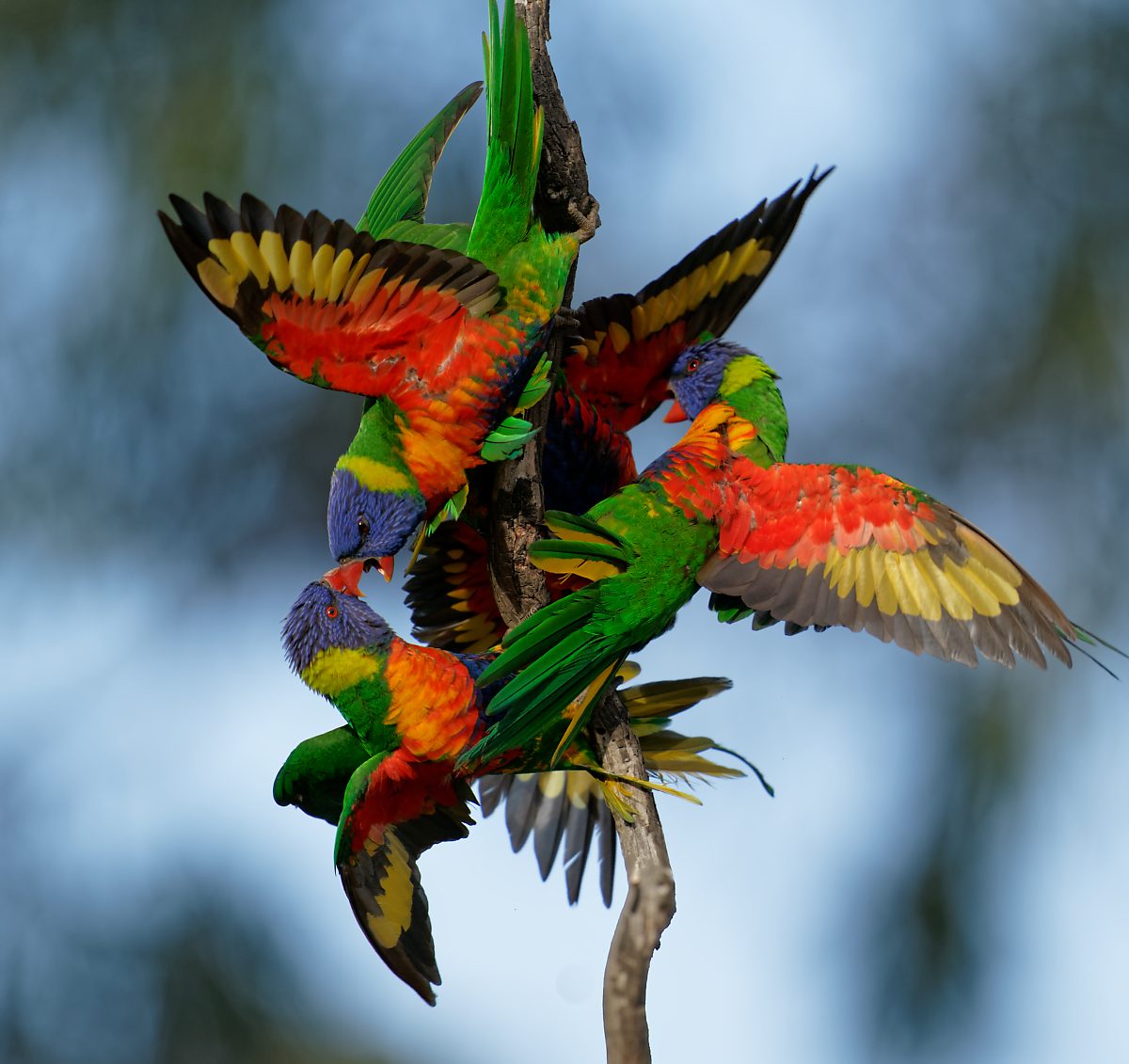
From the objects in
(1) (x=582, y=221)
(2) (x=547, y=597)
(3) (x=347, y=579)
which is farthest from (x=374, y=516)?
(1) (x=582, y=221)

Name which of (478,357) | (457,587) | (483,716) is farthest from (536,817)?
(478,357)

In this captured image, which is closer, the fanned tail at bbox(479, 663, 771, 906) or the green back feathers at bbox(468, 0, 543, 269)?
the green back feathers at bbox(468, 0, 543, 269)

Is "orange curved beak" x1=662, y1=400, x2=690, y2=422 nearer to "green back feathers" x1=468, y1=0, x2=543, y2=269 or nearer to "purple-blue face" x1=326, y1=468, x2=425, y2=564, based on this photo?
"green back feathers" x1=468, y1=0, x2=543, y2=269

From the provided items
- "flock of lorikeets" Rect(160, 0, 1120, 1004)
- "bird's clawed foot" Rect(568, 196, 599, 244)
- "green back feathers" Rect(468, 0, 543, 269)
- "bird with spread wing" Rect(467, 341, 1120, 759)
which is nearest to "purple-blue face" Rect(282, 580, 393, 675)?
"flock of lorikeets" Rect(160, 0, 1120, 1004)

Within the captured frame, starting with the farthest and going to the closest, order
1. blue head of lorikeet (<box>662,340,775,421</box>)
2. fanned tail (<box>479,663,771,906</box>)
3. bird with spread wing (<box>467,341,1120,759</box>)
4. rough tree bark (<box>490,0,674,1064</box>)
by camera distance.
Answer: fanned tail (<box>479,663,771,906</box>) < blue head of lorikeet (<box>662,340,775,421</box>) < bird with spread wing (<box>467,341,1120,759</box>) < rough tree bark (<box>490,0,674,1064</box>)

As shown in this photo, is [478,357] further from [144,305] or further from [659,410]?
[144,305]

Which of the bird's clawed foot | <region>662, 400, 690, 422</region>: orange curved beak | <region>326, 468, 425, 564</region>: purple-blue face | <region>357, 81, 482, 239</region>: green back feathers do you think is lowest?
<region>326, 468, 425, 564</region>: purple-blue face

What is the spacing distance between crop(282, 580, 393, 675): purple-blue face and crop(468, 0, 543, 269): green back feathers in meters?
0.56

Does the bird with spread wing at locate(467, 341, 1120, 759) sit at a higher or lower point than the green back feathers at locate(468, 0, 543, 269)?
lower

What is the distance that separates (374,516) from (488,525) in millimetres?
174

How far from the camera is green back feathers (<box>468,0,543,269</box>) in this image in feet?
6.29

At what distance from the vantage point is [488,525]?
2.00 m

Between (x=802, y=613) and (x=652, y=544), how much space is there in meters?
0.25

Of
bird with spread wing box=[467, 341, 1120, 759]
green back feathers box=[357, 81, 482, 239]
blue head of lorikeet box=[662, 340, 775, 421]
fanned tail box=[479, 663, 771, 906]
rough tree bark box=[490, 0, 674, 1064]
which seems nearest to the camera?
rough tree bark box=[490, 0, 674, 1064]
